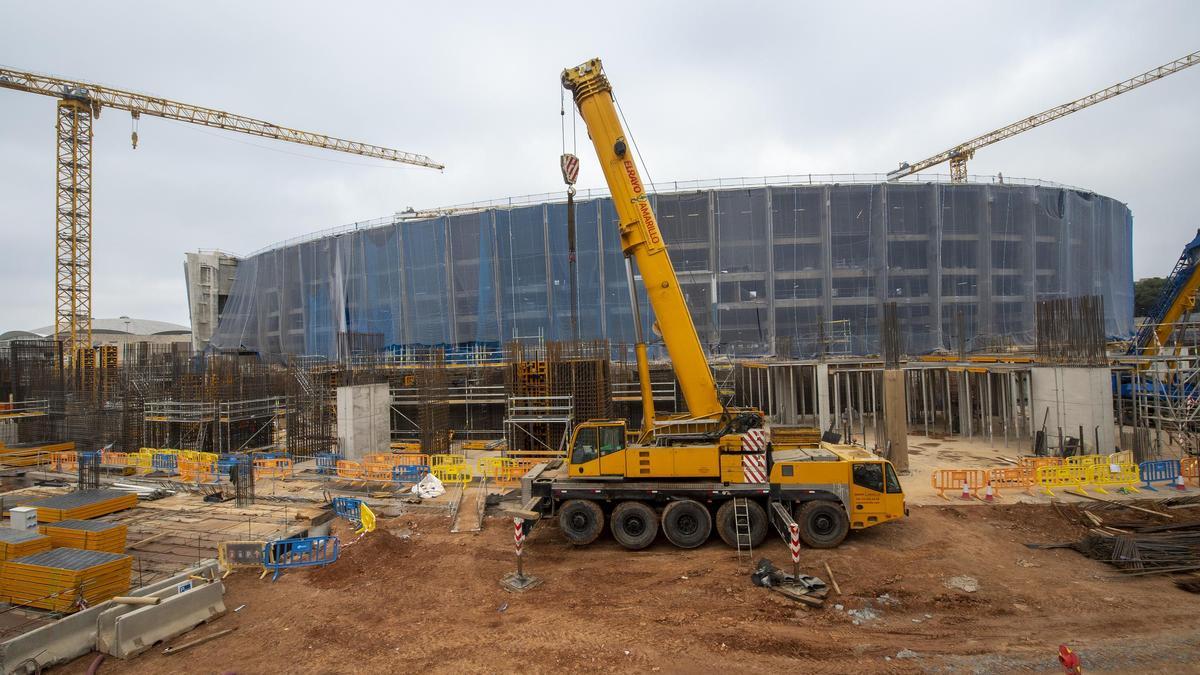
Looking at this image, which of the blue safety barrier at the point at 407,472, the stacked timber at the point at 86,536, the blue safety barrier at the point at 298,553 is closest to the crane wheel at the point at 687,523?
the blue safety barrier at the point at 298,553

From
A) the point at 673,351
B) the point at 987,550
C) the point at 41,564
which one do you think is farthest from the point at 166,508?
the point at 987,550

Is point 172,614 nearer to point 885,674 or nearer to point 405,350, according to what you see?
point 885,674

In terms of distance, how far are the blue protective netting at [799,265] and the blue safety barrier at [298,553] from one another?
2184 centimetres

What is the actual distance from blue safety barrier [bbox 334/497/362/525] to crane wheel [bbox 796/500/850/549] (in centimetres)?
885

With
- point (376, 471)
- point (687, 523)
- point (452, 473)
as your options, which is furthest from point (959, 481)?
point (376, 471)

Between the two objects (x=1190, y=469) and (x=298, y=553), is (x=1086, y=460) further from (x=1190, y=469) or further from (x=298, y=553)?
(x=298, y=553)

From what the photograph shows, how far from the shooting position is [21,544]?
821 cm

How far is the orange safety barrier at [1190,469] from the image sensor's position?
12348 mm

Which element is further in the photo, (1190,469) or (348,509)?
(1190,469)

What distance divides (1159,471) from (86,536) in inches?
846

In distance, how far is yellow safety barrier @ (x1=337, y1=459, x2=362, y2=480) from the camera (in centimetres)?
1526

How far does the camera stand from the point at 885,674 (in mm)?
5418

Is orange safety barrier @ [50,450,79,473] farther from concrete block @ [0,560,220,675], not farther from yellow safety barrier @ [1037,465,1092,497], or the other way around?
yellow safety barrier @ [1037,465,1092,497]

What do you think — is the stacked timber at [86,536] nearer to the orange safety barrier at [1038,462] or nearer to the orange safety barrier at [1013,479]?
the orange safety barrier at [1013,479]
